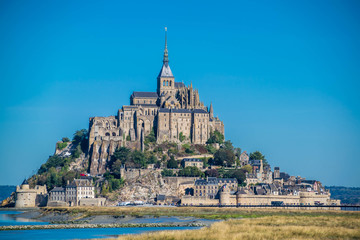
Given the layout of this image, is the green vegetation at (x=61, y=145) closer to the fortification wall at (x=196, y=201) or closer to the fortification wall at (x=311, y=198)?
the fortification wall at (x=196, y=201)

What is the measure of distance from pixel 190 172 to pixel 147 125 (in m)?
16.0

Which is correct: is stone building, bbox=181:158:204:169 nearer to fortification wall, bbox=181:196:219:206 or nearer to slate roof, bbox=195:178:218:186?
slate roof, bbox=195:178:218:186

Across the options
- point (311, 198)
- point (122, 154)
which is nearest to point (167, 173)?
point (122, 154)

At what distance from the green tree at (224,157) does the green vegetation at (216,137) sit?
614cm

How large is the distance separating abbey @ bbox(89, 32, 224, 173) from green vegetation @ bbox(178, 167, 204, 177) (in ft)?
36.0

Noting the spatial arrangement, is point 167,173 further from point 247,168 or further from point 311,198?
point 311,198

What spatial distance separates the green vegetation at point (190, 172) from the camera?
113438 mm

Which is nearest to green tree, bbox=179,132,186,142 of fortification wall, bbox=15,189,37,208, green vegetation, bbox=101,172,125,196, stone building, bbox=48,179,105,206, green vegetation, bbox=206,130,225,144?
green vegetation, bbox=206,130,225,144

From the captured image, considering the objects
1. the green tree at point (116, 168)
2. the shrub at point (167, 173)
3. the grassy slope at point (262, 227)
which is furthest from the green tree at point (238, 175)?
the green tree at point (116, 168)

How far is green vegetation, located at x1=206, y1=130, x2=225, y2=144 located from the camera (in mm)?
126188

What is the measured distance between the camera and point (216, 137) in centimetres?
12700

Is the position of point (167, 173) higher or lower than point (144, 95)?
lower

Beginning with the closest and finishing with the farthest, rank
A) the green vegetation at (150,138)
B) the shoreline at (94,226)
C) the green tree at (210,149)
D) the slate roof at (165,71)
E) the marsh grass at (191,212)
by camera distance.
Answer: the shoreline at (94,226)
the marsh grass at (191,212)
the green vegetation at (150,138)
the green tree at (210,149)
the slate roof at (165,71)

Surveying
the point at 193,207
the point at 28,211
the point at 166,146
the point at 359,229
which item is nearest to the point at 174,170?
the point at 166,146
